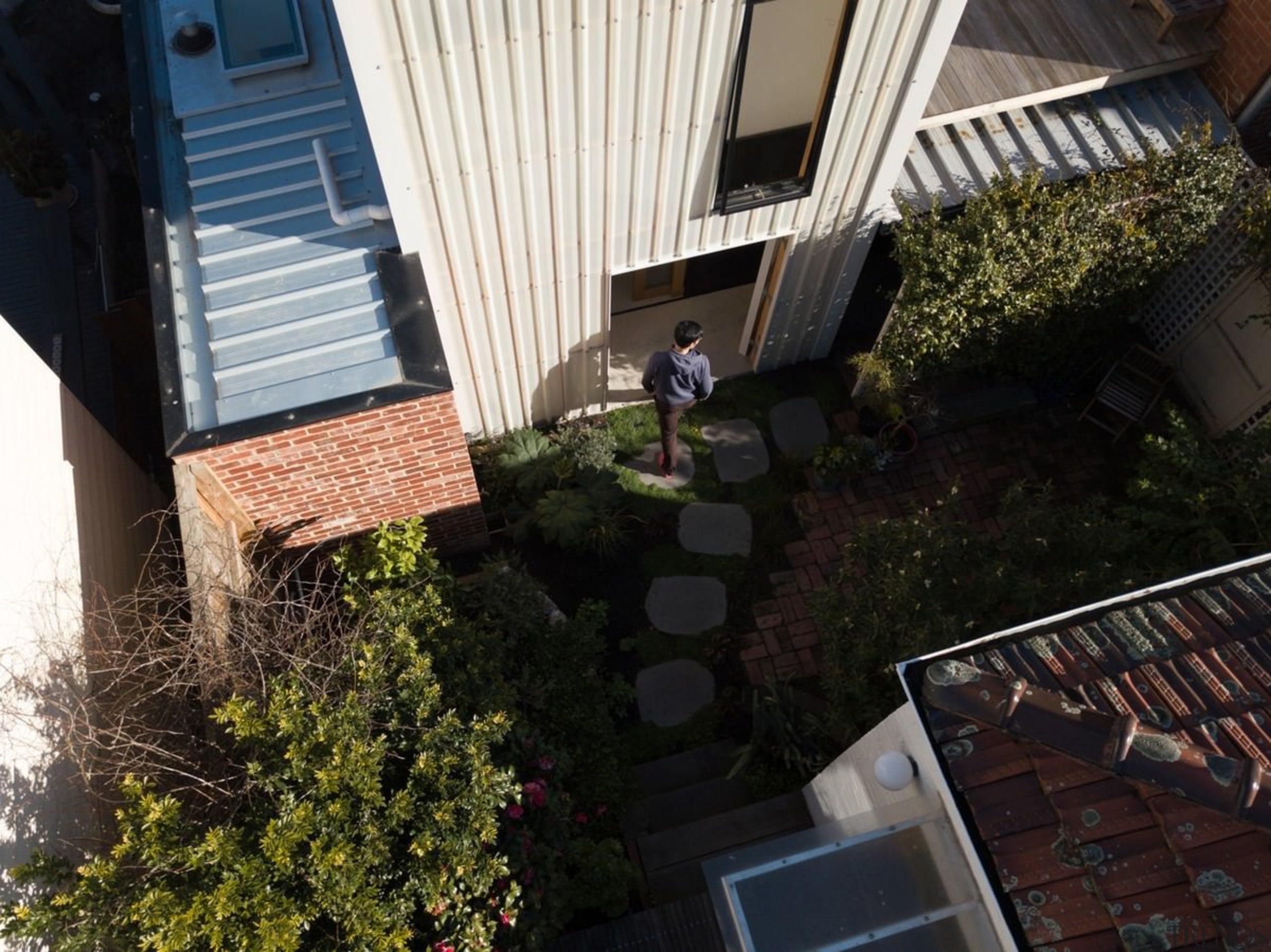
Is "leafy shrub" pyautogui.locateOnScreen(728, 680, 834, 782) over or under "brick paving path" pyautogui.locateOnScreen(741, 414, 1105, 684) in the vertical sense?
under

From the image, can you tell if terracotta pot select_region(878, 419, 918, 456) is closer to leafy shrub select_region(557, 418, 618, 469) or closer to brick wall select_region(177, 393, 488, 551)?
leafy shrub select_region(557, 418, 618, 469)

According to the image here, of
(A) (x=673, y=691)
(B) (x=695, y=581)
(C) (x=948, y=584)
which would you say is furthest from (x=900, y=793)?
(B) (x=695, y=581)

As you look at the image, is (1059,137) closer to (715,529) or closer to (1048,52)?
(1048,52)

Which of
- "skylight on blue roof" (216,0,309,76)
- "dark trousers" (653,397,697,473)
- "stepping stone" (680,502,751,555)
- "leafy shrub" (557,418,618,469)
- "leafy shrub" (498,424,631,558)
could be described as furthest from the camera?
"stepping stone" (680,502,751,555)

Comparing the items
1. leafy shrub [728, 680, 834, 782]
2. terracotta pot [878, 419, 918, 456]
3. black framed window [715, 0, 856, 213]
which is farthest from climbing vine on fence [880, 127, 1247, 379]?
leafy shrub [728, 680, 834, 782]

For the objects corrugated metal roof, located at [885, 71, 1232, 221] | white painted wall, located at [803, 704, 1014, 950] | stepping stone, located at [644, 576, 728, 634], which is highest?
corrugated metal roof, located at [885, 71, 1232, 221]

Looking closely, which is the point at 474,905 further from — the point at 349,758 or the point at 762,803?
the point at 762,803
